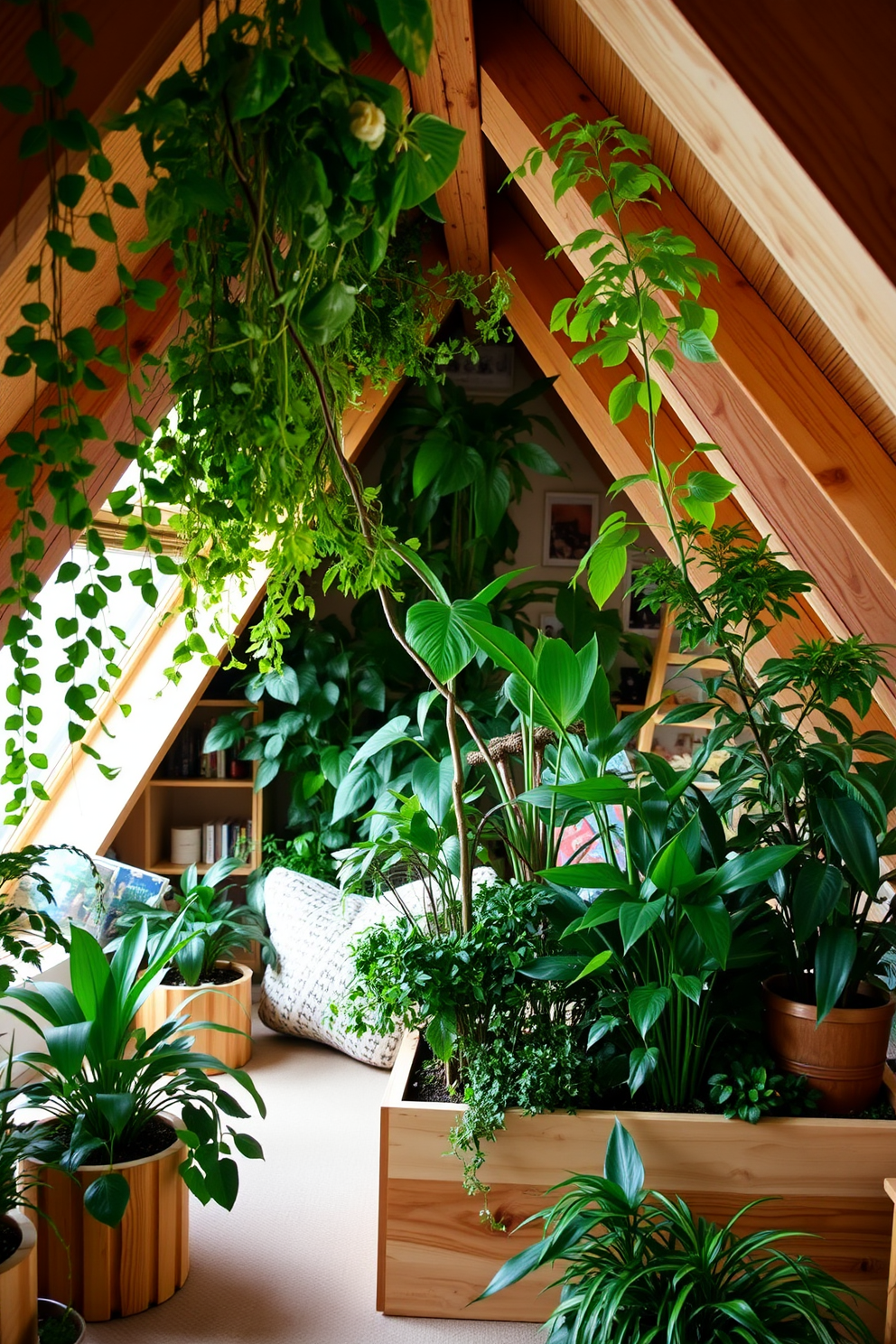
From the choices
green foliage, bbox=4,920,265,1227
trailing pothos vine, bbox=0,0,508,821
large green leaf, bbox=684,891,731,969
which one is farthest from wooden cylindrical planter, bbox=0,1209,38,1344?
large green leaf, bbox=684,891,731,969

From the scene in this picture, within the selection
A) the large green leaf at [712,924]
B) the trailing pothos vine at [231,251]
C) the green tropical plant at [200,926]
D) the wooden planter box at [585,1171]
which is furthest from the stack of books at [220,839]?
the trailing pothos vine at [231,251]

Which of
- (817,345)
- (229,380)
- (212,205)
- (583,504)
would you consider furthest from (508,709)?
(212,205)

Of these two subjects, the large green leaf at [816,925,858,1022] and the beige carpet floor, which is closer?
the large green leaf at [816,925,858,1022]

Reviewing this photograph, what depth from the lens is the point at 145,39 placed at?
2.84ft

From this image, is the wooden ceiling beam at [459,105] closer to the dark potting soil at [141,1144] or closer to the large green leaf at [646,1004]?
the large green leaf at [646,1004]

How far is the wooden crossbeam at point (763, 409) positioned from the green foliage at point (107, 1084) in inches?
56.8

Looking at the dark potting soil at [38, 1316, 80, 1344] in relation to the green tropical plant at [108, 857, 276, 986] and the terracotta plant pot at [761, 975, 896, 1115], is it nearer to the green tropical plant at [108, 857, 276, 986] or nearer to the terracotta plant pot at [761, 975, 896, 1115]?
the green tropical plant at [108, 857, 276, 986]

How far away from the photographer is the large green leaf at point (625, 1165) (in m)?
1.64

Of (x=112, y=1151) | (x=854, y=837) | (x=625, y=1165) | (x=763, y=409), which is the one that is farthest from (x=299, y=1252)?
(x=763, y=409)

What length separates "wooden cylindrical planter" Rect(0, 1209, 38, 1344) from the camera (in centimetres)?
149

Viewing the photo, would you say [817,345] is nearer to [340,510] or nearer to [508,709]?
[340,510]

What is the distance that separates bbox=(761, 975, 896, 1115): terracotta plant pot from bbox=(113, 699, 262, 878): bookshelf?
2.24 metres

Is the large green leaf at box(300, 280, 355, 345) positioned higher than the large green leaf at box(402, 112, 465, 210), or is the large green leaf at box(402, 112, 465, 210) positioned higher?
the large green leaf at box(402, 112, 465, 210)

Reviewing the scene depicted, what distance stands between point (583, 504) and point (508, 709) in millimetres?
1223
